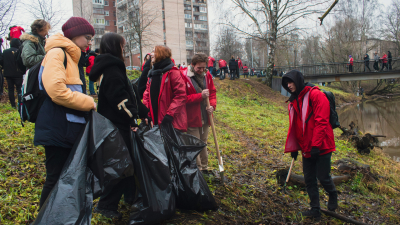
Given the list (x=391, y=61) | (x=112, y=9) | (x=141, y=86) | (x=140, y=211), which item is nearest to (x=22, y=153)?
(x=141, y=86)

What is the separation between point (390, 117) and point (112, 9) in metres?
47.4

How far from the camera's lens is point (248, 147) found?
686 cm

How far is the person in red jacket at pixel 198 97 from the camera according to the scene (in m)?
3.90

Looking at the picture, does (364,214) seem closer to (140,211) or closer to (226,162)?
(226,162)

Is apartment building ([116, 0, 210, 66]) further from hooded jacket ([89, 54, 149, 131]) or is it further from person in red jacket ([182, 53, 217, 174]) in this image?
hooded jacket ([89, 54, 149, 131])

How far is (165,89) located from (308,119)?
1.81 m

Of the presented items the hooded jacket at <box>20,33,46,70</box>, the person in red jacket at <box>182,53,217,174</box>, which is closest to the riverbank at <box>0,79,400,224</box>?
the person in red jacket at <box>182,53,217,174</box>

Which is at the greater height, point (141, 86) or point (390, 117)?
point (141, 86)

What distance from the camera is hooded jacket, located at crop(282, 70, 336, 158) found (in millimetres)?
3162

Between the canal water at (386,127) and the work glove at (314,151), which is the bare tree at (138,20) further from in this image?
the work glove at (314,151)

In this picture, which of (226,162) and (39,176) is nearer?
(39,176)

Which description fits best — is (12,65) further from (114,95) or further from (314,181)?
(314,181)

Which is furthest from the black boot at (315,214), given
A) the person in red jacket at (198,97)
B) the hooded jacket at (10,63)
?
the hooded jacket at (10,63)

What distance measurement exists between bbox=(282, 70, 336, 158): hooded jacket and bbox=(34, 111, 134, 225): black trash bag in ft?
6.93
